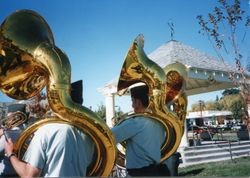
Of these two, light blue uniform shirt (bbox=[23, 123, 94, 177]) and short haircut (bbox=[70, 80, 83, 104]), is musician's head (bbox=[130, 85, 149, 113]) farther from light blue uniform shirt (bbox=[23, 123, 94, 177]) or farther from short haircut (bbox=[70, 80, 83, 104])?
light blue uniform shirt (bbox=[23, 123, 94, 177])

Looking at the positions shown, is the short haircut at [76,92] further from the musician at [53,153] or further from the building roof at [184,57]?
the building roof at [184,57]

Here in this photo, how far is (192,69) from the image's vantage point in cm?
901

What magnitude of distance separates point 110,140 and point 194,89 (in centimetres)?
970

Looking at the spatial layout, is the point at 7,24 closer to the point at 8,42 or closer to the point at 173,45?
the point at 8,42

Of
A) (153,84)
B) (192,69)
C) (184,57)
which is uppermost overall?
(184,57)

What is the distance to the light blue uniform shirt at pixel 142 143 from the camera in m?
2.53

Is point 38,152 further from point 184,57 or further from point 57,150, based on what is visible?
point 184,57

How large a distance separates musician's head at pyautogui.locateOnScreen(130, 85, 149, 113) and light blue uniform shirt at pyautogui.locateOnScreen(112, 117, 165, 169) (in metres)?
0.15

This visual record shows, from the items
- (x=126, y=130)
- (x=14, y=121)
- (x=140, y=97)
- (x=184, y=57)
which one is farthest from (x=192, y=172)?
(x=14, y=121)

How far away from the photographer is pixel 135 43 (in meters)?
2.54

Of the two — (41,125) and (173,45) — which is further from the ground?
(173,45)

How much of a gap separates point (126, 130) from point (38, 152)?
33.8 inches

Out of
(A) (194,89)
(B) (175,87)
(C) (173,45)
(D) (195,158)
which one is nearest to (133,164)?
(B) (175,87)

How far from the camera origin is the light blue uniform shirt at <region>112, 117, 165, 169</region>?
8.30 ft
